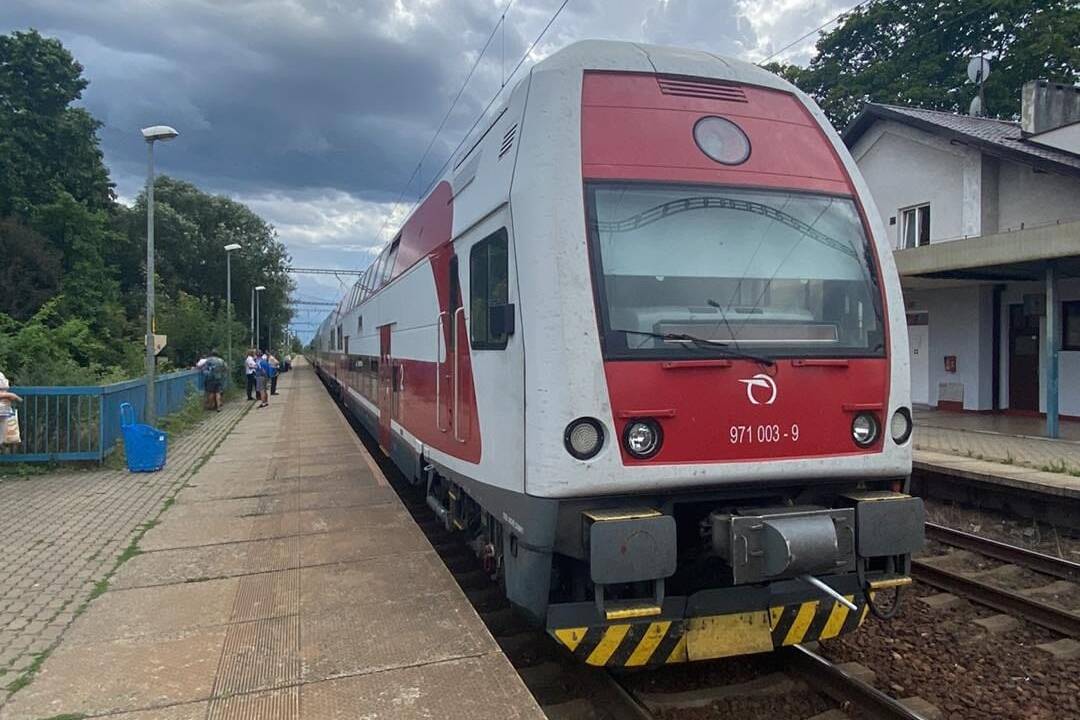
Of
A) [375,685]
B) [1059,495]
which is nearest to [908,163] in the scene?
[1059,495]

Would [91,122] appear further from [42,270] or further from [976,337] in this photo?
[976,337]

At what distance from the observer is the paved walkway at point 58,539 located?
15.9 feet

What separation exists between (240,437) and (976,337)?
15245mm

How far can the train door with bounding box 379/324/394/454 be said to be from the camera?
895 centimetres

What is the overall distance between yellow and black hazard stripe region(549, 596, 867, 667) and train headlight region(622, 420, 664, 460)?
2.65 feet

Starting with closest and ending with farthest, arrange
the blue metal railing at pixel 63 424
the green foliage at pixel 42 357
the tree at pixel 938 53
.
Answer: the blue metal railing at pixel 63 424 < the green foliage at pixel 42 357 < the tree at pixel 938 53

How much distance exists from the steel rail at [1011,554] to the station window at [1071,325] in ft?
29.1

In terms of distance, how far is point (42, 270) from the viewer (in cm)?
2975

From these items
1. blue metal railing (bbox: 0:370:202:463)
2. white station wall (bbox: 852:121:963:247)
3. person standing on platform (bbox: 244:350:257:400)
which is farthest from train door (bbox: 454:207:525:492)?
person standing on platform (bbox: 244:350:257:400)

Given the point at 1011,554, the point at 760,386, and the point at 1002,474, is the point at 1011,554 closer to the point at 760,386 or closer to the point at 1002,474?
the point at 1002,474

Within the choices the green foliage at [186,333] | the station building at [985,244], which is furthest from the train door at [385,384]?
the green foliage at [186,333]

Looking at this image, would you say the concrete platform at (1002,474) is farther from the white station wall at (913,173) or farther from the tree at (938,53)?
the tree at (938,53)

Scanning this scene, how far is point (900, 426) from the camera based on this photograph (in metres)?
4.11

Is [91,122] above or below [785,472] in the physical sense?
above
